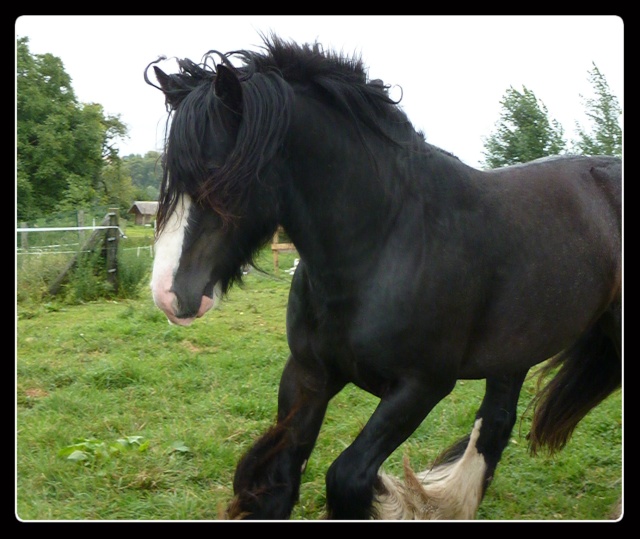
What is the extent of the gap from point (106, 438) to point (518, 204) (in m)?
3.08

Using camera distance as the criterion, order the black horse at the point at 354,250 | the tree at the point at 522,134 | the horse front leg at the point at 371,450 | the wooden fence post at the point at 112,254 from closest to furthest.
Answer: the black horse at the point at 354,250 < the horse front leg at the point at 371,450 < the tree at the point at 522,134 < the wooden fence post at the point at 112,254

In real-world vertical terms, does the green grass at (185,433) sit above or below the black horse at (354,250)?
below

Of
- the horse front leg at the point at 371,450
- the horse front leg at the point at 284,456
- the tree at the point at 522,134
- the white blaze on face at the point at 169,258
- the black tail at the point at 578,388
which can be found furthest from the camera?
the tree at the point at 522,134

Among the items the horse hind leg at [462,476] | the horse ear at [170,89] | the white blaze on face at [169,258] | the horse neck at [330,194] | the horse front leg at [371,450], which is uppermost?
the horse ear at [170,89]

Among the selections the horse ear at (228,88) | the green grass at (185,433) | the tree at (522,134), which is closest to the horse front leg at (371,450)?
the green grass at (185,433)

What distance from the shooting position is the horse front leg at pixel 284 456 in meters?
3.05

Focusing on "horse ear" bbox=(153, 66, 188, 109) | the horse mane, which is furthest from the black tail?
"horse ear" bbox=(153, 66, 188, 109)

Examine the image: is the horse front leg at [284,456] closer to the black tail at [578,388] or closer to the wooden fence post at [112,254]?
the black tail at [578,388]

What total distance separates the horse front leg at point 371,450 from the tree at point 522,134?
3873 millimetres

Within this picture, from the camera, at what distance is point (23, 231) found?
36.6 feet

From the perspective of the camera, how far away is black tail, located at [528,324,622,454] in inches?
164

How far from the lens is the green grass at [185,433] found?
3643mm

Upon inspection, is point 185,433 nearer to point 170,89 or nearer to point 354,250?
point 354,250

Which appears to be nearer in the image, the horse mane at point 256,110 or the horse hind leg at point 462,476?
the horse mane at point 256,110
